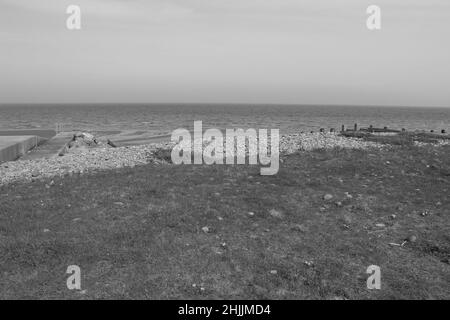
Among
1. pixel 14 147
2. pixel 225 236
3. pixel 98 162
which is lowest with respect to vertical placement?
pixel 225 236

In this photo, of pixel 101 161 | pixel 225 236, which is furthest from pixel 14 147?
pixel 225 236

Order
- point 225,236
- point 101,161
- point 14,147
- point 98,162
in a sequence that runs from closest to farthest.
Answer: point 225,236
point 98,162
point 101,161
point 14,147

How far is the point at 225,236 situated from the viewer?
9008 millimetres

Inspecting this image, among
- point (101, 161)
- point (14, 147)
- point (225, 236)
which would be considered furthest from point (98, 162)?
point (225, 236)

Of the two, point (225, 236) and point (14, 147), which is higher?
point (14, 147)

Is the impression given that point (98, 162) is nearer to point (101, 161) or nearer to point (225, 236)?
point (101, 161)

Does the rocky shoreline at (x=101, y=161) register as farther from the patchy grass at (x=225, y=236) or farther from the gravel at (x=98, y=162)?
the patchy grass at (x=225, y=236)

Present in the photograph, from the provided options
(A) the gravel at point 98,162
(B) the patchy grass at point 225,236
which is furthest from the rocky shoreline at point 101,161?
(B) the patchy grass at point 225,236

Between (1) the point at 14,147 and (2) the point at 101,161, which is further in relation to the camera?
(1) the point at 14,147

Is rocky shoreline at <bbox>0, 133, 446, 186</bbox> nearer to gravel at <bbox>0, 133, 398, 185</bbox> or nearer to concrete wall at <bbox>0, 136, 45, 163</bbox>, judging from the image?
gravel at <bbox>0, 133, 398, 185</bbox>

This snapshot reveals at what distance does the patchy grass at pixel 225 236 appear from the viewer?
6883 millimetres

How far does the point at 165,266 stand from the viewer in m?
7.50

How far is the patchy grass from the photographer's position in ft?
22.6

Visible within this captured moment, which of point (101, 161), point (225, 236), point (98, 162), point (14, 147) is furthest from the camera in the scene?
point (14, 147)
